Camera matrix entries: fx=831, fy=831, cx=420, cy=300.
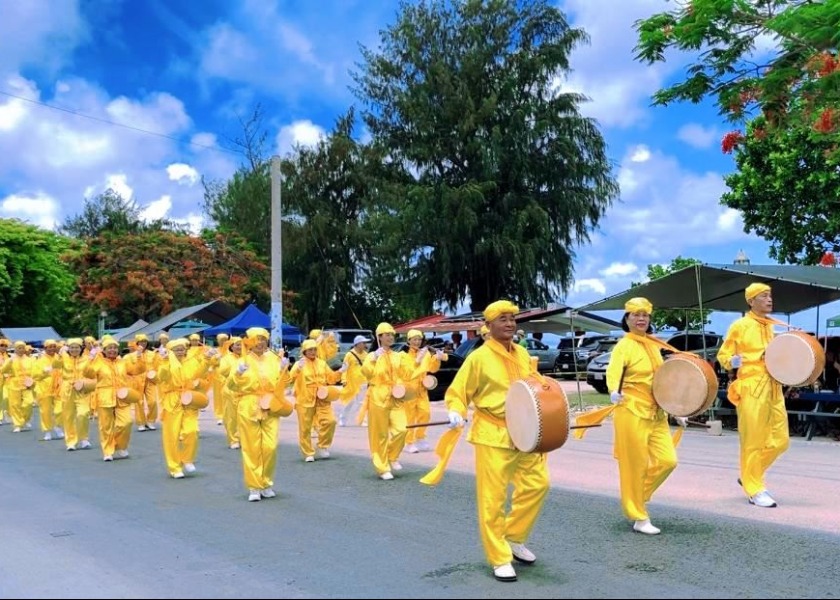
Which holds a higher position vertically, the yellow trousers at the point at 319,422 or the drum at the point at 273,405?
the drum at the point at 273,405

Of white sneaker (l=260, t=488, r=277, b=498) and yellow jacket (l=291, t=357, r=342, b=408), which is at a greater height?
yellow jacket (l=291, t=357, r=342, b=408)

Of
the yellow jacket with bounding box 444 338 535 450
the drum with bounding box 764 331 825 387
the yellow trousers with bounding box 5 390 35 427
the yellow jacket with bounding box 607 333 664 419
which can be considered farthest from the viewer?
the yellow trousers with bounding box 5 390 35 427

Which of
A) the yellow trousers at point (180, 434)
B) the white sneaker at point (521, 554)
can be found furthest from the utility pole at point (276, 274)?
the white sneaker at point (521, 554)

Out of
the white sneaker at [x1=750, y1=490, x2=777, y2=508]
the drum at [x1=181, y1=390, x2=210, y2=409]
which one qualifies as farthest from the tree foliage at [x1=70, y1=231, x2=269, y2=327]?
the white sneaker at [x1=750, y1=490, x2=777, y2=508]

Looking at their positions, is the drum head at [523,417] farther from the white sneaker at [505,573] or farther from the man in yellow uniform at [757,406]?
the man in yellow uniform at [757,406]

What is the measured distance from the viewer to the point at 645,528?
641 centimetres

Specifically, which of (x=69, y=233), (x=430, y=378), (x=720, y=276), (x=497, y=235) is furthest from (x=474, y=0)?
(x=69, y=233)

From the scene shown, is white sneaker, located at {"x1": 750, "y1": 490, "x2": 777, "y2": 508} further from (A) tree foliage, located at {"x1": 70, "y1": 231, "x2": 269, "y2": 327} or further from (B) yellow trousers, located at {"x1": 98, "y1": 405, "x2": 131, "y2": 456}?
(A) tree foliage, located at {"x1": 70, "y1": 231, "x2": 269, "y2": 327}

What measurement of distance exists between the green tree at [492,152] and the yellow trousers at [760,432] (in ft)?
78.0

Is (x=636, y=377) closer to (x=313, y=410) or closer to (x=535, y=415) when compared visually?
(x=535, y=415)

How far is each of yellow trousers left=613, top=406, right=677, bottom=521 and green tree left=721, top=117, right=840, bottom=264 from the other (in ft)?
58.0

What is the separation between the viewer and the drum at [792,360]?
7535 mm

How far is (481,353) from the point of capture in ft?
18.4

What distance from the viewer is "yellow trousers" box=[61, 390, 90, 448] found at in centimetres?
1278
